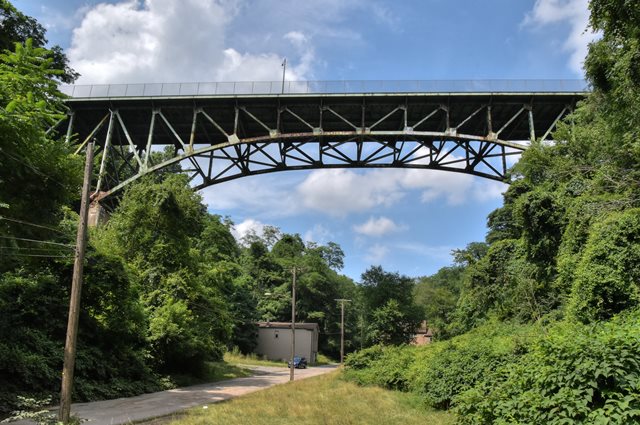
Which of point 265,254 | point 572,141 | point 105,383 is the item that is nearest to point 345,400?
point 105,383

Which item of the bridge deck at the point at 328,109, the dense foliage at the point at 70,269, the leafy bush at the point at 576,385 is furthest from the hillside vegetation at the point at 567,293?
the dense foliage at the point at 70,269

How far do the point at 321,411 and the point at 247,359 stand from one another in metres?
40.6

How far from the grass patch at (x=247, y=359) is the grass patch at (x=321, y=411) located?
104ft

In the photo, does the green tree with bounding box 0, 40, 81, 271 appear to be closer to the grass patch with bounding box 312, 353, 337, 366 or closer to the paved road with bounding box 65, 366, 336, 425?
the paved road with bounding box 65, 366, 336, 425

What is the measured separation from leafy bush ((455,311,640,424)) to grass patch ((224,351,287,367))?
4341cm

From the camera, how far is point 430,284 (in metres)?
111

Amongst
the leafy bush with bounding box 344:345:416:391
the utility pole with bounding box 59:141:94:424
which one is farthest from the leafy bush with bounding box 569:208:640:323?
the utility pole with bounding box 59:141:94:424

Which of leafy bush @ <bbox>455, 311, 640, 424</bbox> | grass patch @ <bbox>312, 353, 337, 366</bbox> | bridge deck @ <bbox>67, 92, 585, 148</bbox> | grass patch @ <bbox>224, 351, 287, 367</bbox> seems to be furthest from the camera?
grass patch @ <bbox>312, 353, 337, 366</bbox>

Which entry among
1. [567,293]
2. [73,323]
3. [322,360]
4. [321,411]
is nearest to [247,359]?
[322,360]

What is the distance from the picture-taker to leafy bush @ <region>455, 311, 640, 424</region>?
6.52 m

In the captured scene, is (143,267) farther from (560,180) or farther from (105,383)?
(560,180)

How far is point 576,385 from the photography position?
719 centimetres

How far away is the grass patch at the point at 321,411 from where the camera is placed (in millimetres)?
13000

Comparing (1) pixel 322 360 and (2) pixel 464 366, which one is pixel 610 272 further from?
(1) pixel 322 360
